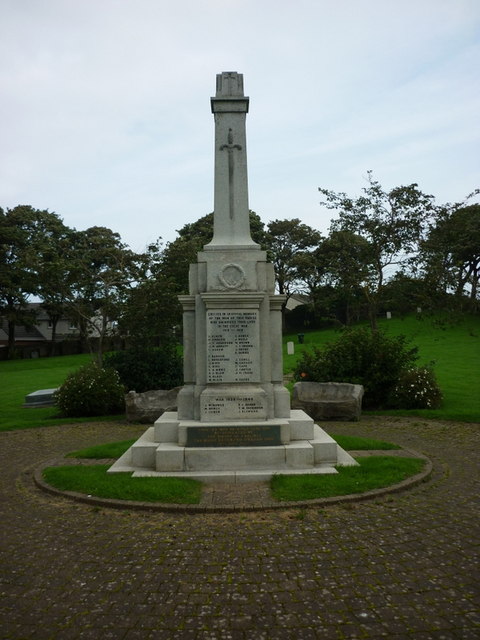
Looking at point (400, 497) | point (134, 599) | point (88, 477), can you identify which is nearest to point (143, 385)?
point (88, 477)

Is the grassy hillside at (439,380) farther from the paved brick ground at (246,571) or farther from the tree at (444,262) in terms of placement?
the paved brick ground at (246,571)

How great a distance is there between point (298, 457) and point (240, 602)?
3603mm

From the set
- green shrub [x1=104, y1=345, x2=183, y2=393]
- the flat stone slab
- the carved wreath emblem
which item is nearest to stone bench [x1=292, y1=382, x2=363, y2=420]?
green shrub [x1=104, y1=345, x2=183, y2=393]

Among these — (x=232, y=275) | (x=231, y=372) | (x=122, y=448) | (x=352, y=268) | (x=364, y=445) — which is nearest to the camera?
(x=231, y=372)

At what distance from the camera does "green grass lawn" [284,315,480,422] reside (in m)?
13.3

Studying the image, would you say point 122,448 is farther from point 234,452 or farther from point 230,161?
point 230,161

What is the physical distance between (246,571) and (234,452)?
3.02m

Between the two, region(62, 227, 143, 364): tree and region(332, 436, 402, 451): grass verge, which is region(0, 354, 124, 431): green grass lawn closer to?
region(62, 227, 143, 364): tree

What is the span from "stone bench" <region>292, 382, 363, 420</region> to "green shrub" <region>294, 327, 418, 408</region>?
44.9 inches

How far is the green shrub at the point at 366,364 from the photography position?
14.6 metres

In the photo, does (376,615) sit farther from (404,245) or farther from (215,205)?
(404,245)

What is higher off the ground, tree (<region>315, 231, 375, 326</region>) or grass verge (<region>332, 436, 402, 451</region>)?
tree (<region>315, 231, 375, 326</region>)

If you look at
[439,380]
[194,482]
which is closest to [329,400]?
[194,482]

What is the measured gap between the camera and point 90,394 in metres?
14.3
